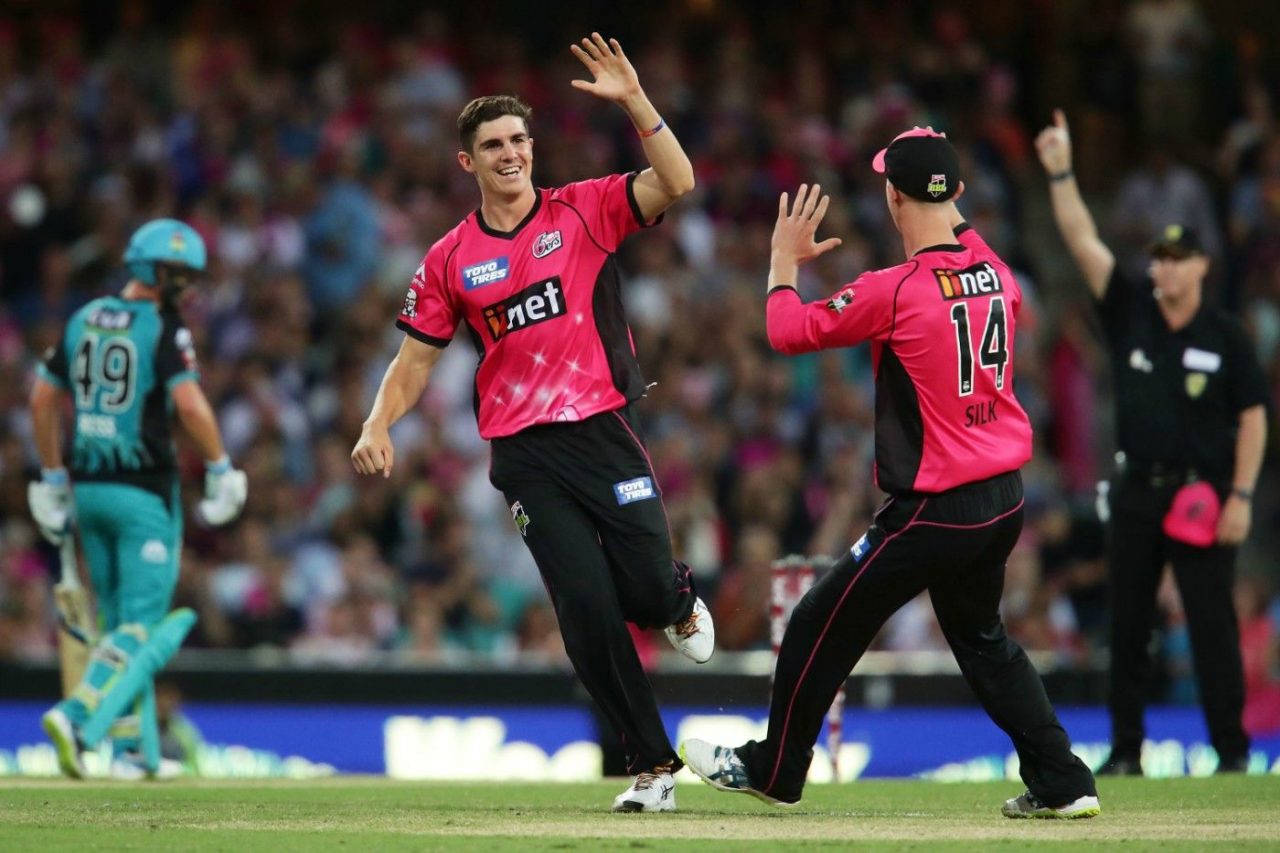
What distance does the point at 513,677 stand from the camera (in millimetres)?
12750

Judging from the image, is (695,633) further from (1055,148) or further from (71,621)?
(71,621)

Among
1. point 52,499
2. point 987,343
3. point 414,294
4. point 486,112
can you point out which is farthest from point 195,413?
point 987,343

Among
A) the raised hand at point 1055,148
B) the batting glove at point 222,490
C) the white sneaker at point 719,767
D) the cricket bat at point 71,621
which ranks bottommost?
the white sneaker at point 719,767

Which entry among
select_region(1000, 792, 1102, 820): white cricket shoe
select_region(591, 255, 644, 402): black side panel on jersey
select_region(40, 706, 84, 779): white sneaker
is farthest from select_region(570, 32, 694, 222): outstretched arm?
select_region(40, 706, 84, 779): white sneaker

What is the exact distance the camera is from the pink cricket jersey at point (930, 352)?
6.69 meters

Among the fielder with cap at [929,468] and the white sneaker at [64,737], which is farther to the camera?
the white sneaker at [64,737]

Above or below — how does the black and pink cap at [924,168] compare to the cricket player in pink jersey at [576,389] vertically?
above

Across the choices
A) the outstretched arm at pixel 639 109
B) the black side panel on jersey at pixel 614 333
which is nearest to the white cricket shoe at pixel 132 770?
the black side panel on jersey at pixel 614 333

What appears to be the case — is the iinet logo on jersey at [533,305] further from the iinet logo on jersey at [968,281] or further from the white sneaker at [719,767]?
the white sneaker at [719,767]

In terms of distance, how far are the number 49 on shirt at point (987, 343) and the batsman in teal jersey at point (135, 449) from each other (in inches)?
179

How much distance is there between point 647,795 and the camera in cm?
722

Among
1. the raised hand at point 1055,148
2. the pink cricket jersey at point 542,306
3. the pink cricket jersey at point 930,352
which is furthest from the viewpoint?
the raised hand at point 1055,148

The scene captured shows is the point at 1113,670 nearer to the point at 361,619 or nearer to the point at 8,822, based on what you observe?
the point at 8,822

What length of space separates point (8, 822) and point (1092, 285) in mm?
5844
